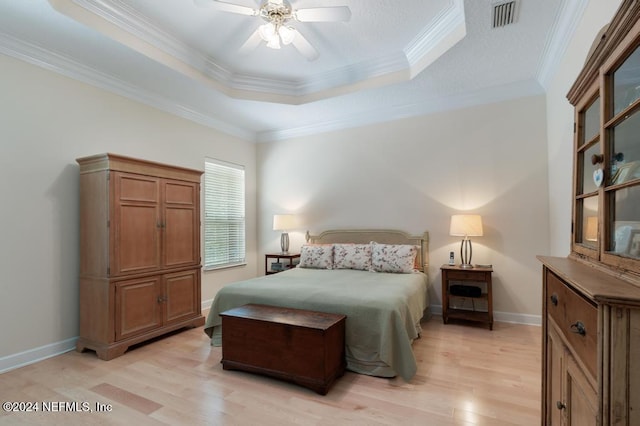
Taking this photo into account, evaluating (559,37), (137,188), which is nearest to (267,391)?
(137,188)

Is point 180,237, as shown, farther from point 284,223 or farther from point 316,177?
point 316,177

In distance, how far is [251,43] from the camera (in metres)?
2.86

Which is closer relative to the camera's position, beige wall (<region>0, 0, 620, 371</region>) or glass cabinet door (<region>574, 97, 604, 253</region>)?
glass cabinet door (<region>574, 97, 604, 253</region>)

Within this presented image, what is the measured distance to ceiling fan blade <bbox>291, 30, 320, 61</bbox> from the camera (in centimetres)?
272

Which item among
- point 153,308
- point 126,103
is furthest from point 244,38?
point 153,308

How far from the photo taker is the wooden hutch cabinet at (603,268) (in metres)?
0.77

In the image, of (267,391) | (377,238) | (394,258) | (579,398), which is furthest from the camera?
(377,238)

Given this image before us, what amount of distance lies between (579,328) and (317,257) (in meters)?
3.46

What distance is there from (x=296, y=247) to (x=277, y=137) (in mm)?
1977

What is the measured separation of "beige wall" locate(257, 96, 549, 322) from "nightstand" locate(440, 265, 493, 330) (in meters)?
0.25

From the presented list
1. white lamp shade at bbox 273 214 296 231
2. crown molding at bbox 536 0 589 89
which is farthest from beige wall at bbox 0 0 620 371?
white lamp shade at bbox 273 214 296 231

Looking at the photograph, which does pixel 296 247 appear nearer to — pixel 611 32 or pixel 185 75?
pixel 185 75

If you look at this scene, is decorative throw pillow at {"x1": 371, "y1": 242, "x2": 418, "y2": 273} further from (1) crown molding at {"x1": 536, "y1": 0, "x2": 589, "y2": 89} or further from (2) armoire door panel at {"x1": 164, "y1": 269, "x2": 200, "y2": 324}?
(1) crown molding at {"x1": 536, "y1": 0, "x2": 589, "y2": 89}

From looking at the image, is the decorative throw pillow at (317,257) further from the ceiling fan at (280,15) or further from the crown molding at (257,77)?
the ceiling fan at (280,15)
